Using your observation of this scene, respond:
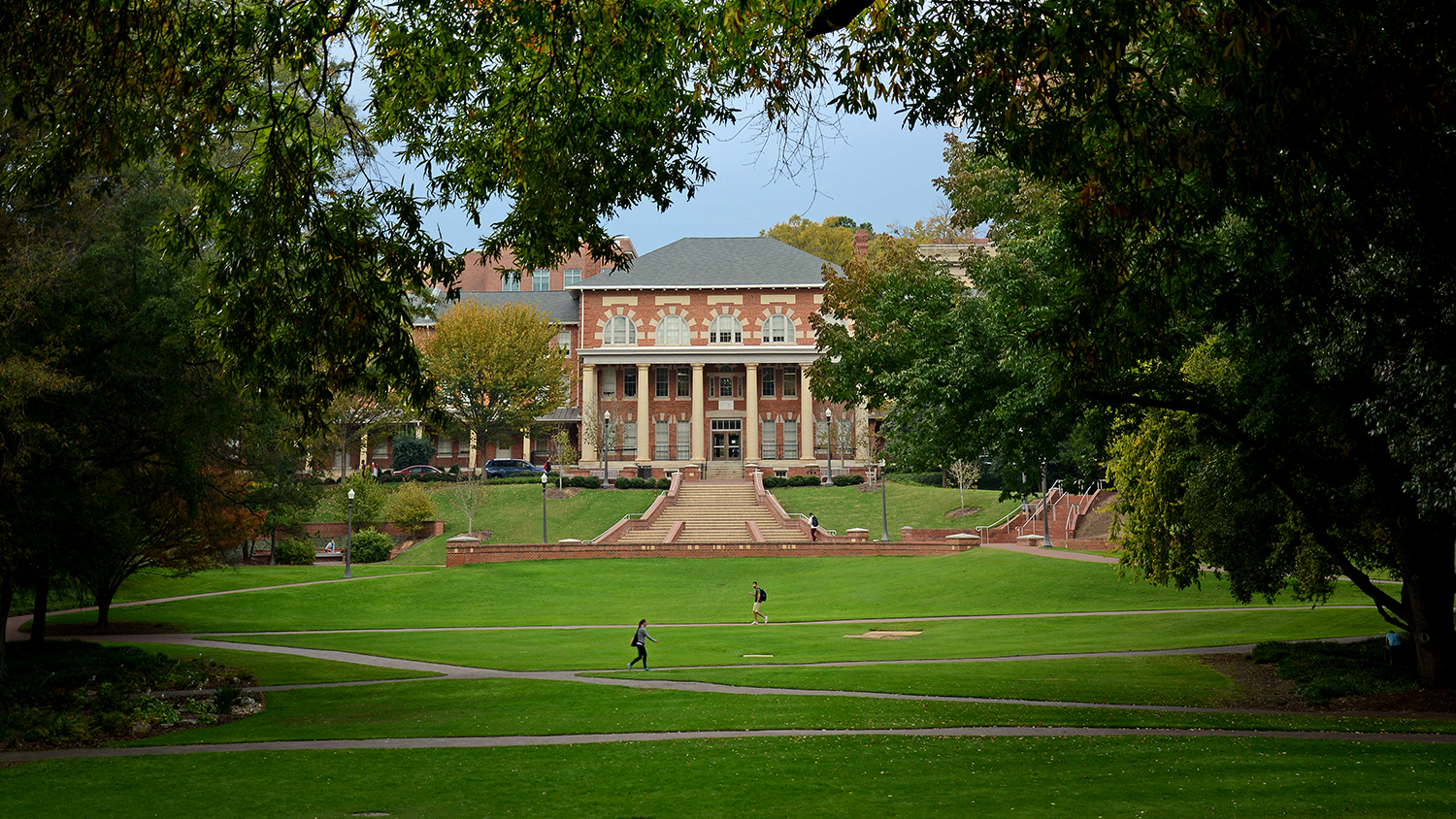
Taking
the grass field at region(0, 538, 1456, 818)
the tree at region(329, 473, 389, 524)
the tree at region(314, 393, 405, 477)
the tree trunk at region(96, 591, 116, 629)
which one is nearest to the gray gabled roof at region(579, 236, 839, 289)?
the tree at region(314, 393, 405, 477)

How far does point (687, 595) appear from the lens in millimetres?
41281

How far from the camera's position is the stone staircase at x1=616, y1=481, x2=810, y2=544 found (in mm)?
53750

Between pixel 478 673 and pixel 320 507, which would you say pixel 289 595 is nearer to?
pixel 478 673

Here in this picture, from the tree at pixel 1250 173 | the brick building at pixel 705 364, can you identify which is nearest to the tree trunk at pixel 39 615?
the tree at pixel 1250 173

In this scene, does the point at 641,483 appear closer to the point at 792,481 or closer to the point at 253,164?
the point at 792,481

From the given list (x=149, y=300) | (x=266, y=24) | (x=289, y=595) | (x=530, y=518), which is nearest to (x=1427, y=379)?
(x=266, y=24)

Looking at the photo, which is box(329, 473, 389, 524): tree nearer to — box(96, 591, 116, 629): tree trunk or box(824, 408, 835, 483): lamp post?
box(96, 591, 116, 629): tree trunk

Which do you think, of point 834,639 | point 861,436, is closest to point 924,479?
point 861,436

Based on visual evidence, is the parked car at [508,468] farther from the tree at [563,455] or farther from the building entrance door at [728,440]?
the building entrance door at [728,440]

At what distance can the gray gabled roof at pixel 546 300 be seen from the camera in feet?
288

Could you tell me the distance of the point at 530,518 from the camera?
59.7 m

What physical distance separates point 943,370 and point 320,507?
51.7m

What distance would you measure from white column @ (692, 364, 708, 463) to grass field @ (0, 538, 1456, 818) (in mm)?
41224

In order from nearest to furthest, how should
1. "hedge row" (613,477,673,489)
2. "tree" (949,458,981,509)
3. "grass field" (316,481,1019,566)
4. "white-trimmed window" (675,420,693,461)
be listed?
1. "grass field" (316,481,1019,566)
2. "tree" (949,458,981,509)
3. "hedge row" (613,477,673,489)
4. "white-trimmed window" (675,420,693,461)
